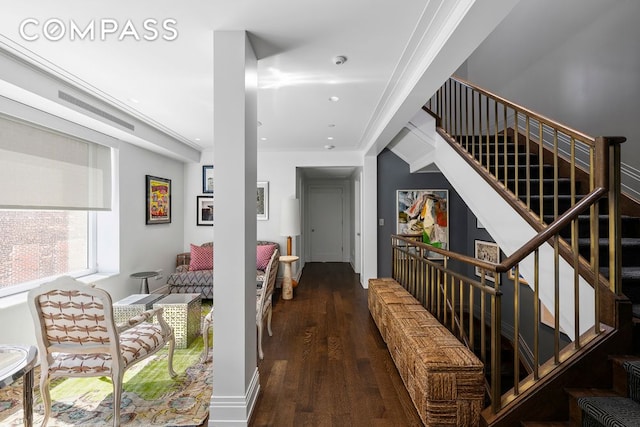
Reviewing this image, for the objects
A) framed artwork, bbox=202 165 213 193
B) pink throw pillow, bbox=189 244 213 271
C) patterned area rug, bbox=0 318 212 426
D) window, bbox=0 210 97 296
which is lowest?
patterned area rug, bbox=0 318 212 426

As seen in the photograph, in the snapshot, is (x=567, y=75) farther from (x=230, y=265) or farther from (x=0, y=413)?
(x=0, y=413)

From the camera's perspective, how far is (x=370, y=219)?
521 centimetres

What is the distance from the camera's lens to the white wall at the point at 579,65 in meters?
2.62

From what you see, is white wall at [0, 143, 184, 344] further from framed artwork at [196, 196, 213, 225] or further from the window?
framed artwork at [196, 196, 213, 225]

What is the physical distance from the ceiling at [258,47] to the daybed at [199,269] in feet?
7.61

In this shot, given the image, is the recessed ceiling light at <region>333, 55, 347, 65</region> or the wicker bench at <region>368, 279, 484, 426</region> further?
the recessed ceiling light at <region>333, 55, 347, 65</region>

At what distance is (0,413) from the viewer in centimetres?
201

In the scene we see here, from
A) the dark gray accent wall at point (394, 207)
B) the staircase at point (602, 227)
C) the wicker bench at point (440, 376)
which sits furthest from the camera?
the dark gray accent wall at point (394, 207)

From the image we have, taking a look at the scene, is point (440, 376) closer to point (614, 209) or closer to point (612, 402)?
point (612, 402)

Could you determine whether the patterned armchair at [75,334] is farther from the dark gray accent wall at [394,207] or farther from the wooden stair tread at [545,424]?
the dark gray accent wall at [394,207]

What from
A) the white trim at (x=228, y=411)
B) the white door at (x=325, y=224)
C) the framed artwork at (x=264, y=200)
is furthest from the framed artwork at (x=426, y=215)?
the white trim at (x=228, y=411)

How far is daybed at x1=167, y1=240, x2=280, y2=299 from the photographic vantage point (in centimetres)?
429

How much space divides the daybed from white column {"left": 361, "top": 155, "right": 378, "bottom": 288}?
1.65 m

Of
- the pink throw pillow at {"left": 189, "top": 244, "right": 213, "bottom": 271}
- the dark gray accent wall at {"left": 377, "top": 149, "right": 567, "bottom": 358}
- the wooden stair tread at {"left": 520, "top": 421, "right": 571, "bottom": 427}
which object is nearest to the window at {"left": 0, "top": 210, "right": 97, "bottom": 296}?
the pink throw pillow at {"left": 189, "top": 244, "right": 213, "bottom": 271}
